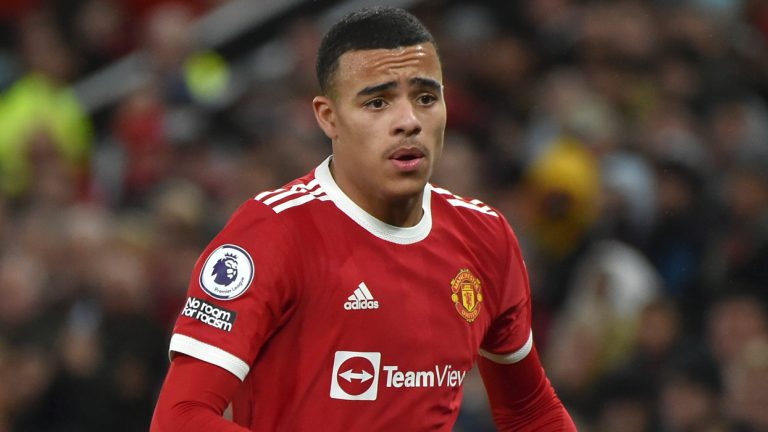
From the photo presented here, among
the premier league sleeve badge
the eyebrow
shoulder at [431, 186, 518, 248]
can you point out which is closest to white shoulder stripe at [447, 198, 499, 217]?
shoulder at [431, 186, 518, 248]

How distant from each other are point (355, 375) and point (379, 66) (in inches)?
29.5

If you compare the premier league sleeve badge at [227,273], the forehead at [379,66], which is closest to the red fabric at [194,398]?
the premier league sleeve badge at [227,273]

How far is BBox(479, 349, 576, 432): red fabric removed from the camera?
4.06 meters

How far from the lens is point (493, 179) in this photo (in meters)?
8.43

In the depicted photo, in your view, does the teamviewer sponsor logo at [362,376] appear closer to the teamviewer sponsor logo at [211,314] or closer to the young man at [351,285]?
the young man at [351,285]

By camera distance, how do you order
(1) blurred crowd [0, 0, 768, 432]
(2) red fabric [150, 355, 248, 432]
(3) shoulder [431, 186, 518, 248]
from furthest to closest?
(1) blurred crowd [0, 0, 768, 432], (3) shoulder [431, 186, 518, 248], (2) red fabric [150, 355, 248, 432]

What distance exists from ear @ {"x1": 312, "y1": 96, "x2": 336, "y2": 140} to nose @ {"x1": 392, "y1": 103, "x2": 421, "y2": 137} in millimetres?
190

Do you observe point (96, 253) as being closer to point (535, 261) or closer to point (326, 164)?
point (535, 261)

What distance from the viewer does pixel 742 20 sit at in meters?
9.38

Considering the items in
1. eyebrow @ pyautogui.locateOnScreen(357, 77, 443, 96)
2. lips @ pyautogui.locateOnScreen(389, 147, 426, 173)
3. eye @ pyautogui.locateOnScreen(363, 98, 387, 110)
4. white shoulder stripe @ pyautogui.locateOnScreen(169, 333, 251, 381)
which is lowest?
white shoulder stripe @ pyautogui.locateOnScreen(169, 333, 251, 381)

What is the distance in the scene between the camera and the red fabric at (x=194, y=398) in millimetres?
3268

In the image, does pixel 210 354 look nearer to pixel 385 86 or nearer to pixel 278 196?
pixel 278 196

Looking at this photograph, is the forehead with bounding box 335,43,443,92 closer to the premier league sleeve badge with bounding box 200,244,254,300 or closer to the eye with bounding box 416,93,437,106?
the eye with bounding box 416,93,437,106

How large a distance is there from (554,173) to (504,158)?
55 centimetres
